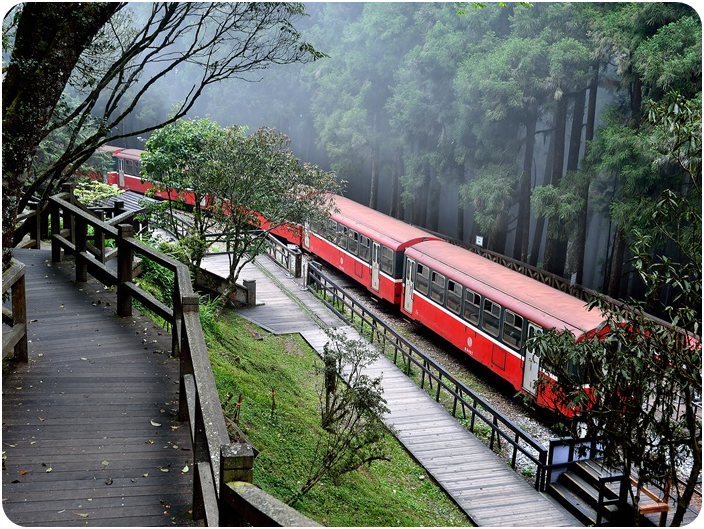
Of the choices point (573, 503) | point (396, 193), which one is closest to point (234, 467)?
point (573, 503)

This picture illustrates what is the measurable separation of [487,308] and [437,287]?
7.00ft

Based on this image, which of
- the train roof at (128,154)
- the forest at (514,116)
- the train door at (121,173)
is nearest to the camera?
the forest at (514,116)

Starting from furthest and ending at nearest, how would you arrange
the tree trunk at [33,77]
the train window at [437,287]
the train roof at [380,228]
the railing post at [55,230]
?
the train roof at [380,228]
the train window at [437,287]
the railing post at [55,230]
the tree trunk at [33,77]

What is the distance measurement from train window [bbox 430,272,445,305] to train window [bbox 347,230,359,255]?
452 centimetres

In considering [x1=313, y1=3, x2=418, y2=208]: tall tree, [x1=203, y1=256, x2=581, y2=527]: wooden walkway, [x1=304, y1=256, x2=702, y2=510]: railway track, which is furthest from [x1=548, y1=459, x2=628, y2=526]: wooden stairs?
[x1=313, y1=3, x2=418, y2=208]: tall tree

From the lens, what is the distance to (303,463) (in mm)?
8141

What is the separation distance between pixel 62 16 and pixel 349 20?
31.7 m

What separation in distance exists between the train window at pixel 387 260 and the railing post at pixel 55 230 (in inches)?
400

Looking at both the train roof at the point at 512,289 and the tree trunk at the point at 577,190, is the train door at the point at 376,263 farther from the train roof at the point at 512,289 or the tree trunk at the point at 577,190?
the tree trunk at the point at 577,190

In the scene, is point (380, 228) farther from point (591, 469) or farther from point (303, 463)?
point (303, 463)

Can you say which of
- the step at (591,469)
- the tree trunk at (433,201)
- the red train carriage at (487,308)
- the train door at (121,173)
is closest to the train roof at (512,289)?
the red train carriage at (487,308)

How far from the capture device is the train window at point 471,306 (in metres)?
13.9

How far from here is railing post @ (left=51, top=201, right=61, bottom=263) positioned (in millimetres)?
8156

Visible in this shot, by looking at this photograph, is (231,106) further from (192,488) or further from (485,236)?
(192,488)
